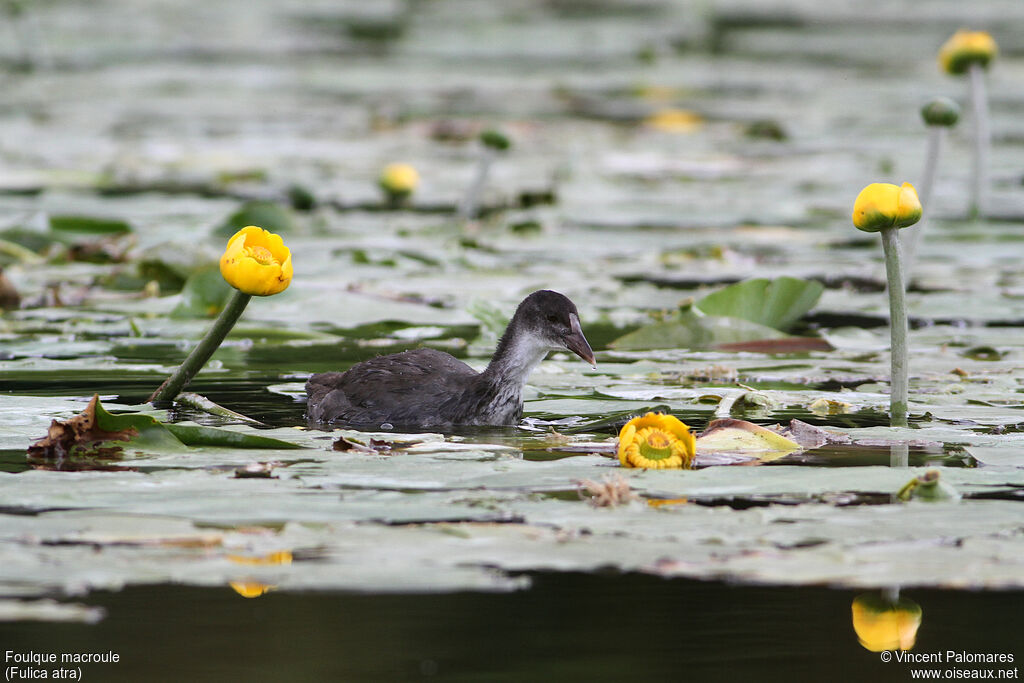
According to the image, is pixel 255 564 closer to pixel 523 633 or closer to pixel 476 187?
pixel 523 633

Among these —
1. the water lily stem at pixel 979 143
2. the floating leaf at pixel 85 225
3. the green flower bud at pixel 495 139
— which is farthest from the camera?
the floating leaf at pixel 85 225

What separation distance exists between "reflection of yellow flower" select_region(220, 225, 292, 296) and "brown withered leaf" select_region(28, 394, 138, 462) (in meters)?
0.48

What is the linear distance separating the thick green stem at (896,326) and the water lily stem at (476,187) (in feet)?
13.5

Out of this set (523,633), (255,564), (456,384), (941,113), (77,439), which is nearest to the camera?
(523,633)

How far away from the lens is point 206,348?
4.12 metres

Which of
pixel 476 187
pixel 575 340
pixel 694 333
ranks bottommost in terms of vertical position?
pixel 575 340

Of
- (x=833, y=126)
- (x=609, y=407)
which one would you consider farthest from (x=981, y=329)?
(x=833, y=126)

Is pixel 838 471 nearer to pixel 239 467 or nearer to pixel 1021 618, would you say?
pixel 1021 618

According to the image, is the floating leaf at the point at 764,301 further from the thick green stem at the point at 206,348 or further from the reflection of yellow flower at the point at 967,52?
the reflection of yellow flower at the point at 967,52

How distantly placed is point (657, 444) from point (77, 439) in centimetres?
145

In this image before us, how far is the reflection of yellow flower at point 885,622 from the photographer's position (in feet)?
8.38

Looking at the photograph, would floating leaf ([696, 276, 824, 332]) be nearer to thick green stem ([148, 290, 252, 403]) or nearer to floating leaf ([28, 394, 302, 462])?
thick green stem ([148, 290, 252, 403])

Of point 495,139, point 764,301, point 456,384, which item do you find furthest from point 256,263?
point 495,139

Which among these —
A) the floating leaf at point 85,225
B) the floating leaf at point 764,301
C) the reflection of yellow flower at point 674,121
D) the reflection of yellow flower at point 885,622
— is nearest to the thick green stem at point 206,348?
the reflection of yellow flower at point 885,622
